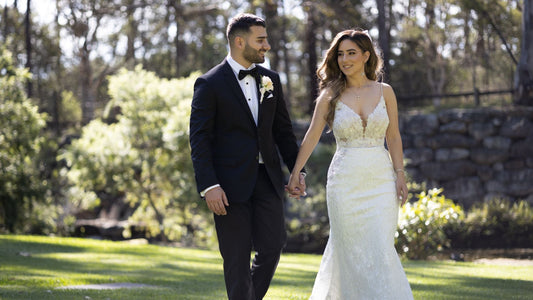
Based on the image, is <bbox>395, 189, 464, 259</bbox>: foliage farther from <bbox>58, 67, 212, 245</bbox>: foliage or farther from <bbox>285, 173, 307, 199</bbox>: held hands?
<bbox>285, 173, 307, 199</bbox>: held hands

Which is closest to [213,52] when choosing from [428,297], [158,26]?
[158,26]

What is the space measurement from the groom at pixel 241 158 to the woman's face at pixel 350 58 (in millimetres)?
553

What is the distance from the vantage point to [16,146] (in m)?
16.4

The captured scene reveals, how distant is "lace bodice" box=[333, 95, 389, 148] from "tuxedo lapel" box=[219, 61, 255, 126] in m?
0.71

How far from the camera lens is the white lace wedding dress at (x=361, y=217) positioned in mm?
4586

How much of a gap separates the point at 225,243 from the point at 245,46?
4.15ft

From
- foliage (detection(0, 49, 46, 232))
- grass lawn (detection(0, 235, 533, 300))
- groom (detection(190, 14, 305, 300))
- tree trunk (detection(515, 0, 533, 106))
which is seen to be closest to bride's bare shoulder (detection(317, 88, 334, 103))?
groom (detection(190, 14, 305, 300))

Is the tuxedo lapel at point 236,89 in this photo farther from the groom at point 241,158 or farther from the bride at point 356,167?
the bride at point 356,167

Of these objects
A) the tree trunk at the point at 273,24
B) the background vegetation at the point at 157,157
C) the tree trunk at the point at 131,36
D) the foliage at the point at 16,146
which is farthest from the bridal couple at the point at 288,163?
the tree trunk at the point at 131,36

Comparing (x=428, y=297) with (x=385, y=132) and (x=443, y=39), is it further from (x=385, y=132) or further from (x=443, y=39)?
(x=443, y=39)

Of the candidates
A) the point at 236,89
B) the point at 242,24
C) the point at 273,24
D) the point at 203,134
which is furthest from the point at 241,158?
the point at 273,24

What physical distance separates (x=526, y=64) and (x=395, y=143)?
636 inches

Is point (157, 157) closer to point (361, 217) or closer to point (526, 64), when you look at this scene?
point (526, 64)

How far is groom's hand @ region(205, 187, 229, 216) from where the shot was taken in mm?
4180
